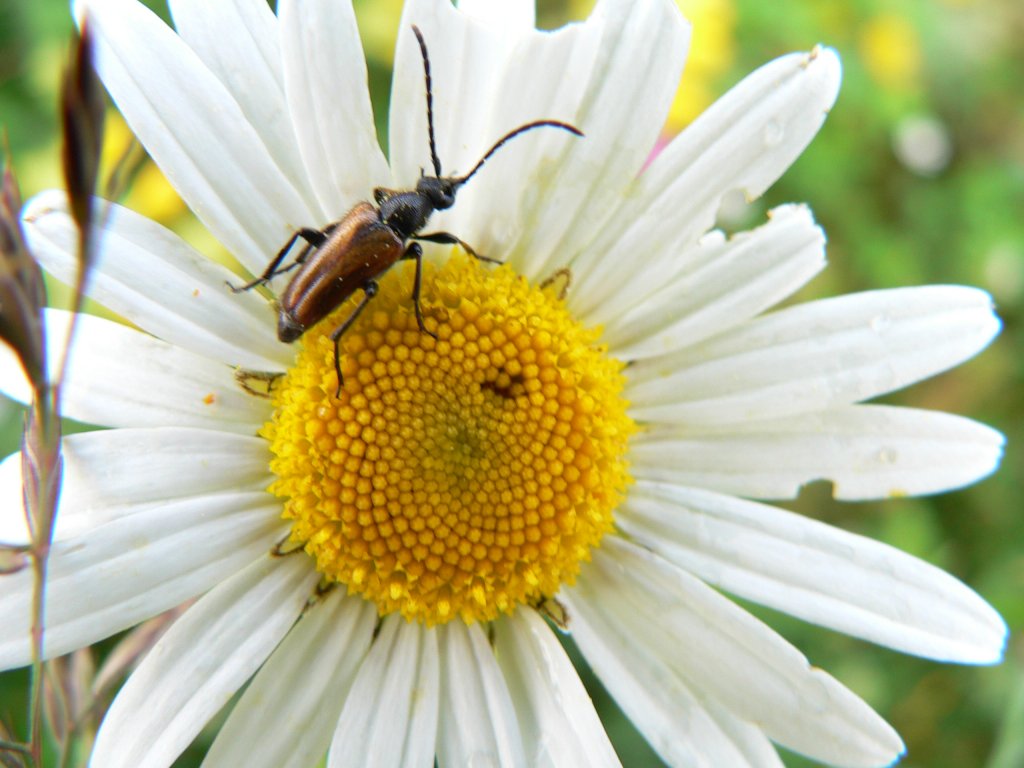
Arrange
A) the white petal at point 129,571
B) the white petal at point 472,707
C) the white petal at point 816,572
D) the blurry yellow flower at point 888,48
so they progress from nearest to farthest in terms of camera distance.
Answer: the white petal at point 129,571
the white petal at point 816,572
the white petal at point 472,707
the blurry yellow flower at point 888,48

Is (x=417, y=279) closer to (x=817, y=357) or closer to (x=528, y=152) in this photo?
(x=528, y=152)

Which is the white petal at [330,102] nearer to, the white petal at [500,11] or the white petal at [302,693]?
the white petal at [500,11]

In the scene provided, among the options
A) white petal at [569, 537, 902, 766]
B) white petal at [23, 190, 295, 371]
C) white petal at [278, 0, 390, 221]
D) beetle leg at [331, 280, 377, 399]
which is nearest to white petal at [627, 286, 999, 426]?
white petal at [569, 537, 902, 766]

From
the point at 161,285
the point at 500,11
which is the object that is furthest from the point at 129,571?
the point at 500,11

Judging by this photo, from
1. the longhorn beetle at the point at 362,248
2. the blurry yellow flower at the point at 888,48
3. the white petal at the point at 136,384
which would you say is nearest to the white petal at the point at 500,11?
the longhorn beetle at the point at 362,248

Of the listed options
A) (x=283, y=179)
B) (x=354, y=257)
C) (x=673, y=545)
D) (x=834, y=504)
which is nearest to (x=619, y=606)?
(x=673, y=545)

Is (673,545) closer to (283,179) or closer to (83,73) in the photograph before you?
(283,179)
